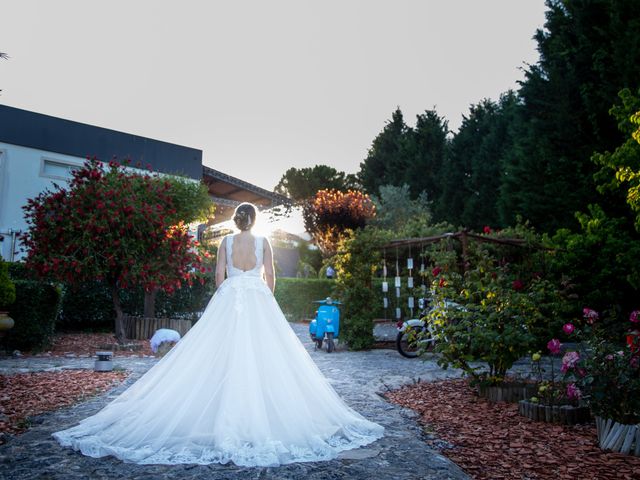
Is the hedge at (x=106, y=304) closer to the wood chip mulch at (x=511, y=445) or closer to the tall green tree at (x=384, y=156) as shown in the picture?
the wood chip mulch at (x=511, y=445)

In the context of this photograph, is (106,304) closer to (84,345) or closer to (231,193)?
(84,345)

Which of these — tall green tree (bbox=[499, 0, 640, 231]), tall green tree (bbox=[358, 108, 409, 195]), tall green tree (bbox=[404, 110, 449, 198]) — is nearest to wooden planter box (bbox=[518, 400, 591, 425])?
tall green tree (bbox=[499, 0, 640, 231])

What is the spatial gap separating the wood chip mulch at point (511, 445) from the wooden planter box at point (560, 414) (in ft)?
0.33

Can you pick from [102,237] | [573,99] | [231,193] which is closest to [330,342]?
[102,237]

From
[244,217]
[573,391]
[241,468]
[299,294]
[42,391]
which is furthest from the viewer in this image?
[299,294]

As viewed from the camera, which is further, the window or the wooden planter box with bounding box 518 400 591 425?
the window

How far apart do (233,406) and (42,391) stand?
4.10m

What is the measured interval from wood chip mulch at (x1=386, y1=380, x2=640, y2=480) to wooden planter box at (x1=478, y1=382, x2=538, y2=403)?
0.17 metres

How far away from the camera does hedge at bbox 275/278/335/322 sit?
77.9 feet

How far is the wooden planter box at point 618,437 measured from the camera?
186 inches

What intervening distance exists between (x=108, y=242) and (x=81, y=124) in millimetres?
12855

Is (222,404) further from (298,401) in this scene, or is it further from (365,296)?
(365,296)

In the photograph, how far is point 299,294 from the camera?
78.1ft

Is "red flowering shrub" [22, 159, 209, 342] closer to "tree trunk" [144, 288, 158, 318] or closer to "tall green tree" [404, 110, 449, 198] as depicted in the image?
"tree trunk" [144, 288, 158, 318]
